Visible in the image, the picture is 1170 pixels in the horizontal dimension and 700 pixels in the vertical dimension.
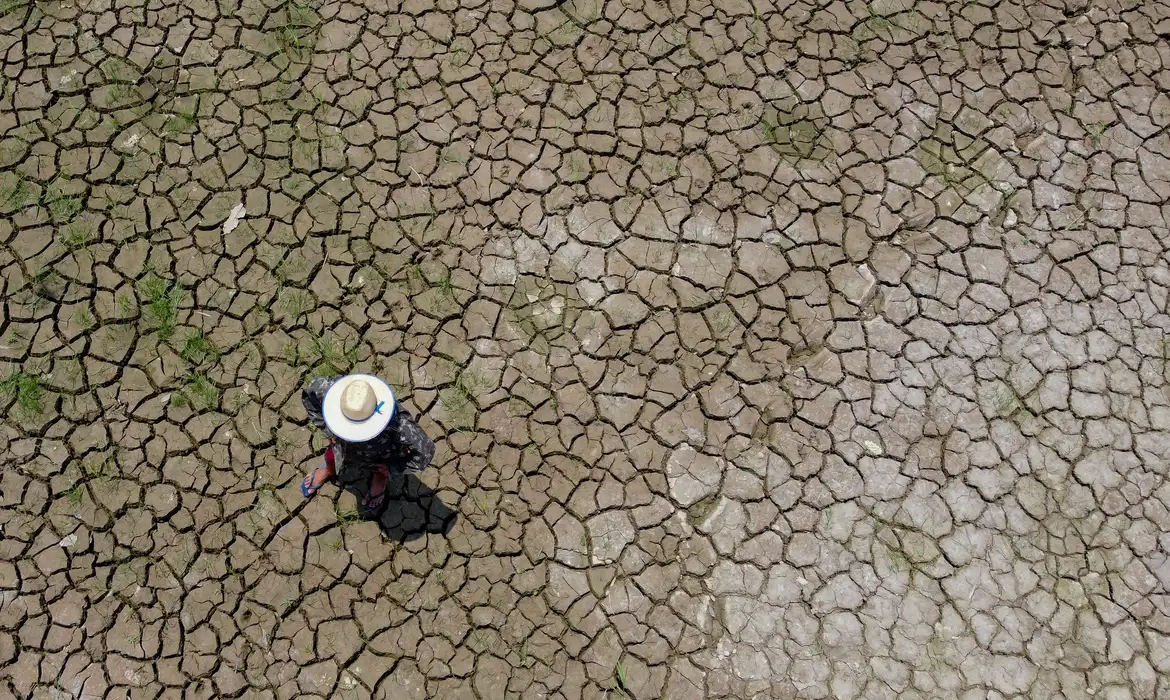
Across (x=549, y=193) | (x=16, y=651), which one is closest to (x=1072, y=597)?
(x=549, y=193)

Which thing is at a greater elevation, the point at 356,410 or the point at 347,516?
the point at 356,410

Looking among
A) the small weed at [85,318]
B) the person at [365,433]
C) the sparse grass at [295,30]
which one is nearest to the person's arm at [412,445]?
the person at [365,433]

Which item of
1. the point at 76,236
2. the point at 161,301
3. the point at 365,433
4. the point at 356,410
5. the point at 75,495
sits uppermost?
the point at 356,410

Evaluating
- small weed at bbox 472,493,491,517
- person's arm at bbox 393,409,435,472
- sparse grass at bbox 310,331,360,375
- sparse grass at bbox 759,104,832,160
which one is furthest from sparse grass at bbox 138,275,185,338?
sparse grass at bbox 759,104,832,160

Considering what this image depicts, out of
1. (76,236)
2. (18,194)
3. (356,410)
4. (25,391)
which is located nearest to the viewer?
(356,410)

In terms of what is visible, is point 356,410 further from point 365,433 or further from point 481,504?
point 481,504

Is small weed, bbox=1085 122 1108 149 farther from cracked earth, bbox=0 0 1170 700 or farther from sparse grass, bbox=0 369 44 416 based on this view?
sparse grass, bbox=0 369 44 416

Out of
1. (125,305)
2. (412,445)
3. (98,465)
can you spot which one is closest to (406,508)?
(412,445)
